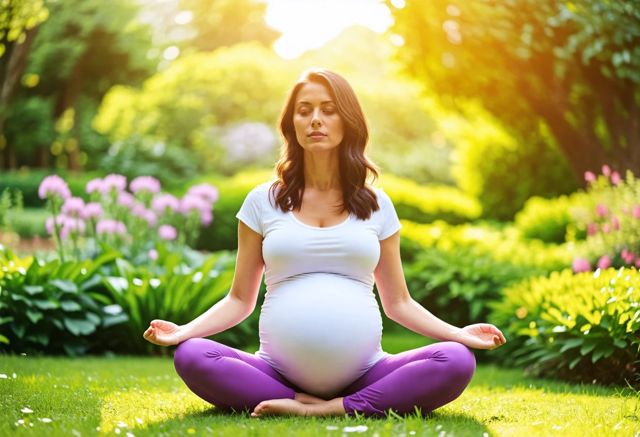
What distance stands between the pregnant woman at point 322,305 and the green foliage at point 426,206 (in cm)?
1003

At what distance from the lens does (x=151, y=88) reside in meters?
25.9

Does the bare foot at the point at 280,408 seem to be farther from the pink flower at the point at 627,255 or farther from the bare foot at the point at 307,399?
the pink flower at the point at 627,255

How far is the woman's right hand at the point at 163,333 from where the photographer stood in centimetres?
333

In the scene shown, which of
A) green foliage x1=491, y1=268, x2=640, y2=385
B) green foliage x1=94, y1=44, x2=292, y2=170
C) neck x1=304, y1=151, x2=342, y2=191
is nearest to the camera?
neck x1=304, y1=151, x2=342, y2=191

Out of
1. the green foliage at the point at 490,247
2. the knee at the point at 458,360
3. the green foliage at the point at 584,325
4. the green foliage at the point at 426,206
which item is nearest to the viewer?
the knee at the point at 458,360

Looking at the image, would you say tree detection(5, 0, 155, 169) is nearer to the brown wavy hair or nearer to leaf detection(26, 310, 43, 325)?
leaf detection(26, 310, 43, 325)

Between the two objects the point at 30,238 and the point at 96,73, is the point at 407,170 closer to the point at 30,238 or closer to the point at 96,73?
the point at 96,73

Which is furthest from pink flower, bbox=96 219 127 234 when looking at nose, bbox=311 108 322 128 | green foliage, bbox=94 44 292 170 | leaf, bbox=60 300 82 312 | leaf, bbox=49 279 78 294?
green foliage, bbox=94 44 292 170

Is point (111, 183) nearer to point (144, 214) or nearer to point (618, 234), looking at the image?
point (144, 214)

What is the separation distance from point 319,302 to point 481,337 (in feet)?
2.43

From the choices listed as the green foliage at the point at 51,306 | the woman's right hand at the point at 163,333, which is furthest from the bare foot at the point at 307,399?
the green foliage at the point at 51,306

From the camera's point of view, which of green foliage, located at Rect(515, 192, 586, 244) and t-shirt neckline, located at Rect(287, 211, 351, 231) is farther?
green foliage, located at Rect(515, 192, 586, 244)

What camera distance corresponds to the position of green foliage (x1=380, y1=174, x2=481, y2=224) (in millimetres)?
14070

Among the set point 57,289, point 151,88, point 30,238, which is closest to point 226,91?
point 151,88
